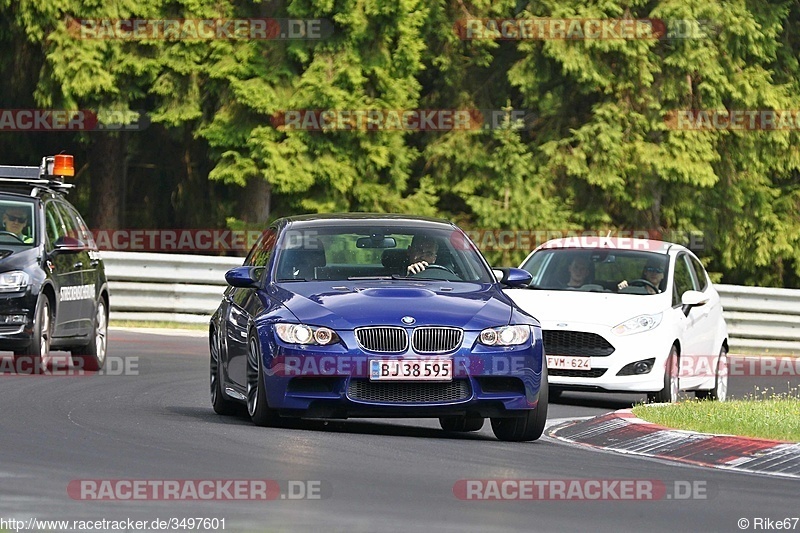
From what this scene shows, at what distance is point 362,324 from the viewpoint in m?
12.0

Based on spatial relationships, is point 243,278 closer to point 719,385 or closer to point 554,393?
point 554,393

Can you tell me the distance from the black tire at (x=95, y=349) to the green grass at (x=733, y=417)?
6.05 metres

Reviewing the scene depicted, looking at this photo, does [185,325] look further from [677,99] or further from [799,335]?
[677,99]

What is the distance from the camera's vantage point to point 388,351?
12.0 m

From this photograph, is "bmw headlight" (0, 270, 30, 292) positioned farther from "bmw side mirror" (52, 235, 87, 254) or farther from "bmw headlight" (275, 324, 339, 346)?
"bmw headlight" (275, 324, 339, 346)

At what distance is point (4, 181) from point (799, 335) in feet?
46.1

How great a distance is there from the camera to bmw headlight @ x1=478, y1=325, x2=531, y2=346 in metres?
12.1

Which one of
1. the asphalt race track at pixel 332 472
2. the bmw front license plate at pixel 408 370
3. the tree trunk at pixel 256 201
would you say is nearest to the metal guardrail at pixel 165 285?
the tree trunk at pixel 256 201

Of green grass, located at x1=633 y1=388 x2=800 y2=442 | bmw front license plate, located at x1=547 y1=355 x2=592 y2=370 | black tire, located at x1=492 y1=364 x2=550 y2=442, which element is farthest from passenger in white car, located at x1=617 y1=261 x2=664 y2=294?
black tire, located at x1=492 y1=364 x2=550 y2=442

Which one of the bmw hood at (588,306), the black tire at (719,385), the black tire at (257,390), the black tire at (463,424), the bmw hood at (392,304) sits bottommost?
the black tire at (719,385)

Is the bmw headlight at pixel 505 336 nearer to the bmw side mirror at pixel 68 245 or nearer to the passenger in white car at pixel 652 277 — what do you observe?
the passenger in white car at pixel 652 277

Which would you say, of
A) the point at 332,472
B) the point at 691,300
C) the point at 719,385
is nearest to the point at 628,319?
the point at 691,300

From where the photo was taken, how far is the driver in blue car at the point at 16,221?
57.0ft

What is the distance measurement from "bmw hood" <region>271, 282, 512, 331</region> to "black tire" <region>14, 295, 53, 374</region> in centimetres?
458
